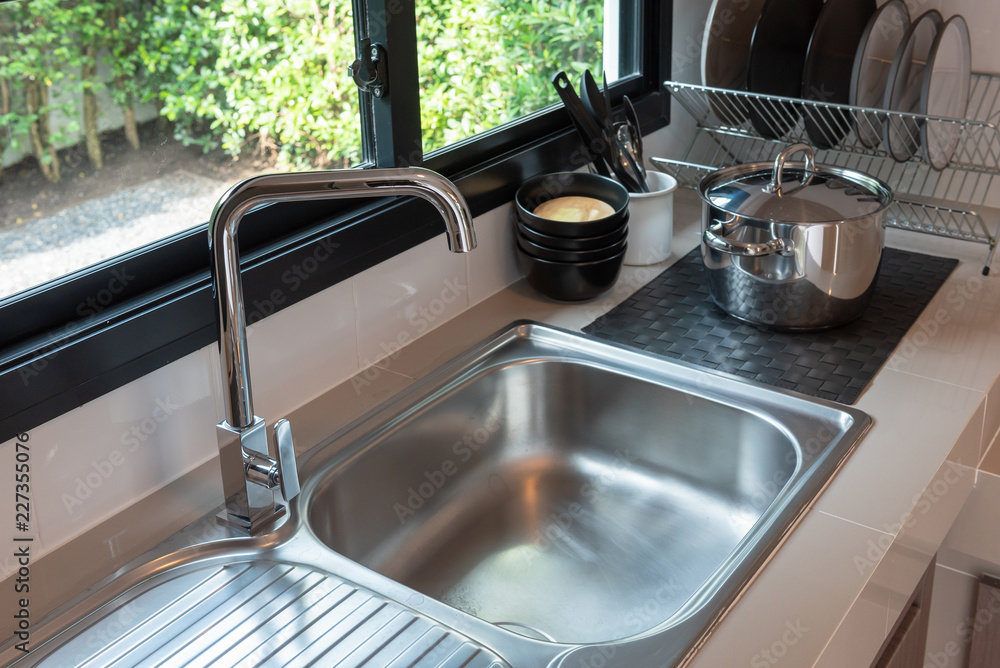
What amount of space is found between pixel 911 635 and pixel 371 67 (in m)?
1.02

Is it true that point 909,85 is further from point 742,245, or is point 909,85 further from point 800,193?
point 742,245

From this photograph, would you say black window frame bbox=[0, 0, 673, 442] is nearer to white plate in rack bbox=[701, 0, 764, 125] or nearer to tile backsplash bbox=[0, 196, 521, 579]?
tile backsplash bbox=[0, 196, 521, 579]

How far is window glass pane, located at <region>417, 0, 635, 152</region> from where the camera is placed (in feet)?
4.77

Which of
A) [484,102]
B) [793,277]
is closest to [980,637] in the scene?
[793,277]

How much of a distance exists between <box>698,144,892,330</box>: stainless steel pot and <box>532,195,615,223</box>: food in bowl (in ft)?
0.48

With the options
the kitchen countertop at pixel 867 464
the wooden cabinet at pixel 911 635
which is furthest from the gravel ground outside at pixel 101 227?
the wooden cabinet at pixel 911 635

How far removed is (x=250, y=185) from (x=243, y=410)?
0.23 metres

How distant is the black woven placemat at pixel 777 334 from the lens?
125 cm

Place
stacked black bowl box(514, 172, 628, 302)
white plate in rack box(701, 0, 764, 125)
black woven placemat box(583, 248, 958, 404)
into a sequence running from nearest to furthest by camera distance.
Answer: black woven placemat box(583, 248, 958, 404), stacked black bowl box(514, 172, 628, 302), white plate in rack box(701, 0, 764, 125)

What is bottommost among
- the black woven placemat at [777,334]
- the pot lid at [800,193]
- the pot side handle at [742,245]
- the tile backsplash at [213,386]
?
the black woven placemat at [777,334]

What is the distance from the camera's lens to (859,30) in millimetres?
1668

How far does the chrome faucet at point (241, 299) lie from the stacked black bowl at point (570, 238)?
46 centimetres

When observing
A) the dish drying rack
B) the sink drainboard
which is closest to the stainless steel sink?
the sink drainboard

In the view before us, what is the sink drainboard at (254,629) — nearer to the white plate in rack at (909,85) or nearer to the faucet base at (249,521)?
the faucet base at (249,521)
